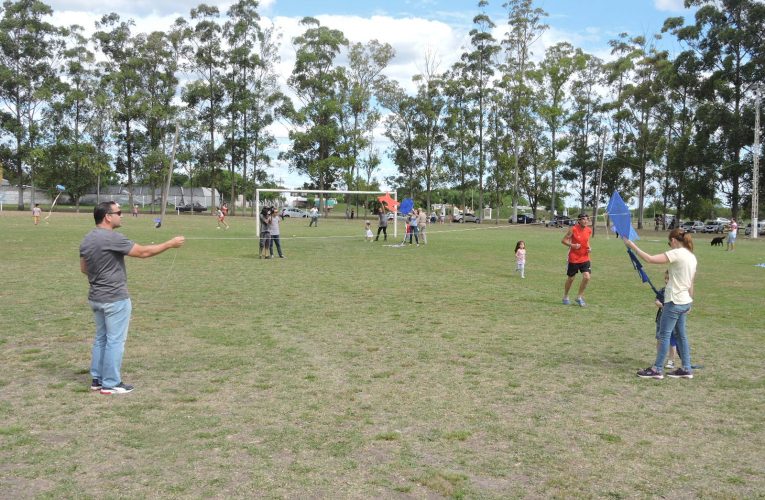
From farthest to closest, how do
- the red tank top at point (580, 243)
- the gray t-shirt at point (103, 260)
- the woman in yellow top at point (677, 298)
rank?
1. the red tank top at point (580, 243)
2. the woman in yellow top at point (677, 298)
3. the gray t-shirt at point (103, 260)

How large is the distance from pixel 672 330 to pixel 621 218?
1385 millimetres

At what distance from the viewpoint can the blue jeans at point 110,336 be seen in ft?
18.5

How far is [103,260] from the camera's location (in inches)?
221

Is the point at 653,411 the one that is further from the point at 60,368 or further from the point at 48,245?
the point at 48,245

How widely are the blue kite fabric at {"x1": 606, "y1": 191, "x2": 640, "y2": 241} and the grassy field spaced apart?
149 cm

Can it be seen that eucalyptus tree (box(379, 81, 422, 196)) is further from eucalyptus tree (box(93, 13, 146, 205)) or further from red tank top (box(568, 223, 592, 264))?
red tank top (box(568, 223, 592, 264))

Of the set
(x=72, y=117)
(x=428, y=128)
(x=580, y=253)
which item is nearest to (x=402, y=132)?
(x=428, y=128)

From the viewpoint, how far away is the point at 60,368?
6.52 meters

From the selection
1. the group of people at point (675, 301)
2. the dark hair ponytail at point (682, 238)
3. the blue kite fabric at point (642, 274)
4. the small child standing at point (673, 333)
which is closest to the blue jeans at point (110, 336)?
the group of people at point (675, 301)

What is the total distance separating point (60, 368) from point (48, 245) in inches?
678

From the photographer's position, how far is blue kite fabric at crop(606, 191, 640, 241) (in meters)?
6.97

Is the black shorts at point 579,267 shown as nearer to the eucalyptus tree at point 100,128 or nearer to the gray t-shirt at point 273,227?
the gray t-shirt at point 273,227

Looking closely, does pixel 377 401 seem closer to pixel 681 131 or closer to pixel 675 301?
pixel 675 301

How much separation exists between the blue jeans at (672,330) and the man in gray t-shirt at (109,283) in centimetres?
484
